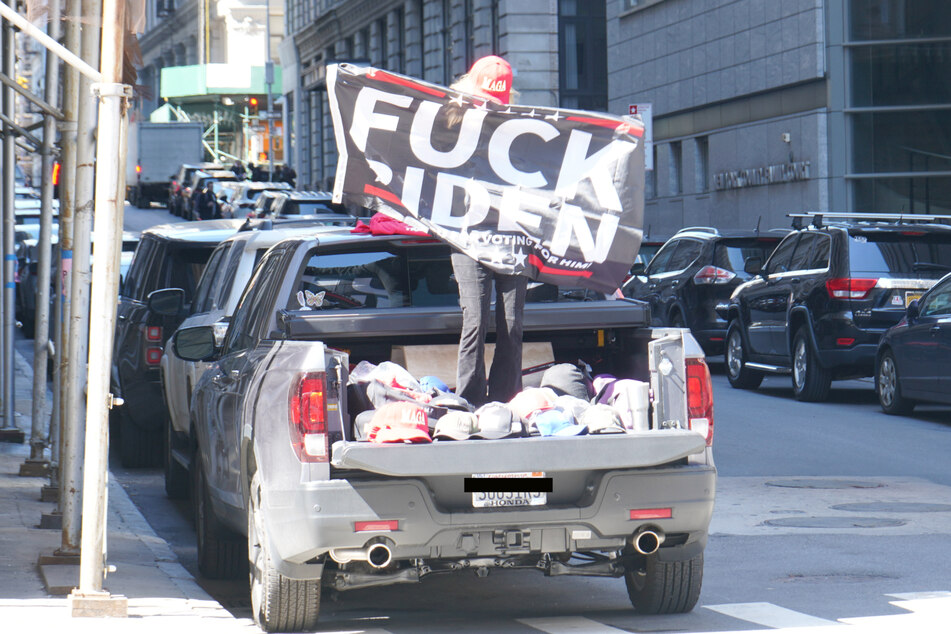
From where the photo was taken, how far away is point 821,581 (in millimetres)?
8258

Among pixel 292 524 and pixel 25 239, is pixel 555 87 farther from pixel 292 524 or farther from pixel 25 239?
pixel 292 524

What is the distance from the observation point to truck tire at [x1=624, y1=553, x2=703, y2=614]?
718 centimetres

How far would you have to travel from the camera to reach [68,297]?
32.3 ft

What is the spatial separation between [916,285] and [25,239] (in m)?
17.2

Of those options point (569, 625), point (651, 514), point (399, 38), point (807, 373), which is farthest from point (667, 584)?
point (399, 38)

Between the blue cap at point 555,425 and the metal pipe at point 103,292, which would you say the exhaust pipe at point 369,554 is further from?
the metal pipe at point 103,292

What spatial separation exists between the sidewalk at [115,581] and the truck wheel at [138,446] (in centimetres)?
213

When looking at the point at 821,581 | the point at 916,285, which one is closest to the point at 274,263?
the point at 821,581

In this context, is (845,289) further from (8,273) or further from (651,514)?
(651,514)

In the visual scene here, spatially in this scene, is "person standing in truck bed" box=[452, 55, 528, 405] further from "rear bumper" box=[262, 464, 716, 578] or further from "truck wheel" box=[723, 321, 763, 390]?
"truck wheel" box=[723, 321, 763, 390]

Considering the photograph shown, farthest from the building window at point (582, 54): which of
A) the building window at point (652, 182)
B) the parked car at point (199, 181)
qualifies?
the parked car at point (199, 181)

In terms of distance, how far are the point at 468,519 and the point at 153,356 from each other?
23.1 ft

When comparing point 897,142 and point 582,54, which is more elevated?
point 582,54

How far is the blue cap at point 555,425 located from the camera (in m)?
6.65
